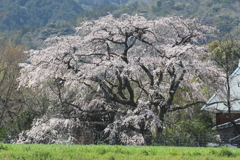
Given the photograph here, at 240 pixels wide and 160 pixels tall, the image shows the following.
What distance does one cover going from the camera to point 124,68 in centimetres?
1468

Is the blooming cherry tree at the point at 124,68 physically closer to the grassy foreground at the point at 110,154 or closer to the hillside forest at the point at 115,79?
the hillside forest at the point at 115,79

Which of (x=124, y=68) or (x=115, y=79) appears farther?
(x=115, y=79)

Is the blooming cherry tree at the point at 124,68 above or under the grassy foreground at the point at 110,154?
above

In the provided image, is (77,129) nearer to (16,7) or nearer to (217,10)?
(217,10)

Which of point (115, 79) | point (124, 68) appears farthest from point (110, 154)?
point (115, 79)

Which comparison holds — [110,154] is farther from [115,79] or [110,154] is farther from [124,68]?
[115,79]

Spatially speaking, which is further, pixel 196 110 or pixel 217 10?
pixel 217 10

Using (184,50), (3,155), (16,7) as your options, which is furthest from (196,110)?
(16,7)

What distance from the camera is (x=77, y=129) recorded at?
16.0m

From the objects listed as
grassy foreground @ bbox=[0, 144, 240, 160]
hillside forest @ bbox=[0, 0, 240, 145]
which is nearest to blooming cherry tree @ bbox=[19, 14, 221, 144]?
hillside forest @ bbox=[0, 0, 240, 145]

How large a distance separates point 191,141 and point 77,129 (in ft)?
16.4

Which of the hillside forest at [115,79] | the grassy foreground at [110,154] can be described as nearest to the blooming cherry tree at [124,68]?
the hillside forest at [115,79]

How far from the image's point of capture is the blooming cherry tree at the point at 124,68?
15.1 meters

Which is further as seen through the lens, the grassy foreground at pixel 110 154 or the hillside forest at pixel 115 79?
the hillside forest at pixel 115 79
